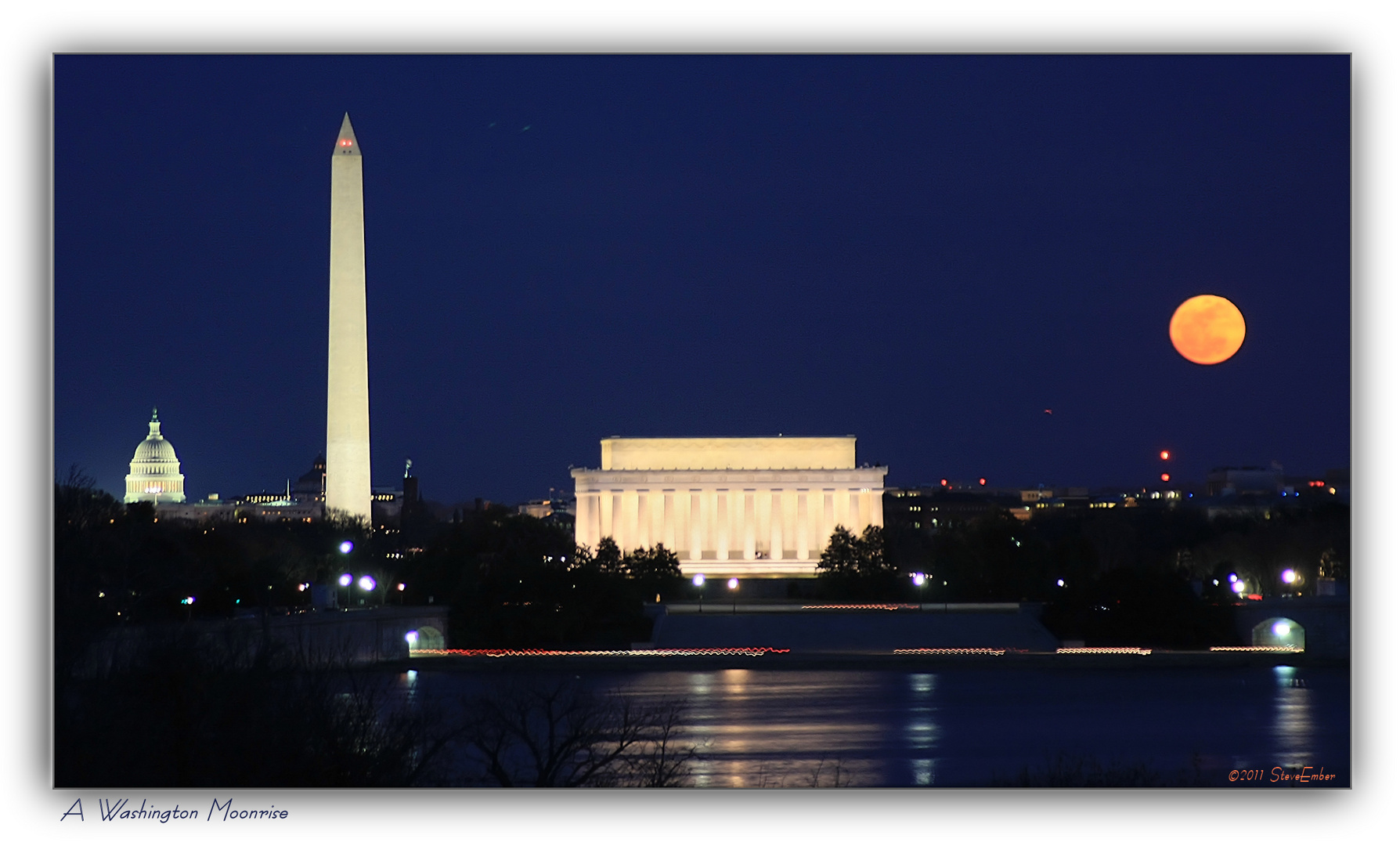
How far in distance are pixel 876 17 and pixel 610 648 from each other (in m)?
34.7

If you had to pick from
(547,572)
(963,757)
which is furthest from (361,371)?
(963,757)

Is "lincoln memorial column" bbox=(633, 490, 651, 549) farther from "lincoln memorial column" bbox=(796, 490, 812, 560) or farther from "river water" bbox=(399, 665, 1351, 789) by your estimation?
"river water" bbox=(399, 665, 1351, 789)

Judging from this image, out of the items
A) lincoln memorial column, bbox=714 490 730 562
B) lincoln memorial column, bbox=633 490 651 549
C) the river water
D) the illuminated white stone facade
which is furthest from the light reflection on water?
lincoln memorial column, bbox=633 490 651 549

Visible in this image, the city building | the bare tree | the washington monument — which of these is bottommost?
the city building

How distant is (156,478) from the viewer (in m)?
92.3

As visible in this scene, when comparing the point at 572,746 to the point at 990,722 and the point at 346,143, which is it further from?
the point at 346,143

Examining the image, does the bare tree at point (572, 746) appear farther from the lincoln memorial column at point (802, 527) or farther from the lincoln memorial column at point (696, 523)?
the lincoln memorial column at point (802, 527)

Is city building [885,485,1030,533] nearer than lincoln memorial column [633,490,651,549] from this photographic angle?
No

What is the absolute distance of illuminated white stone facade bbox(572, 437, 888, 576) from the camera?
102062 millimetres

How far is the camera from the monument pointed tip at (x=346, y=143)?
6581 centimetres

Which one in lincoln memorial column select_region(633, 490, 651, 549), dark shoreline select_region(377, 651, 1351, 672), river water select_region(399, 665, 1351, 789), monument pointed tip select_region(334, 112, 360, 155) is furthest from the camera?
lincoln memorial column select_region(633, 490, 651, 549)

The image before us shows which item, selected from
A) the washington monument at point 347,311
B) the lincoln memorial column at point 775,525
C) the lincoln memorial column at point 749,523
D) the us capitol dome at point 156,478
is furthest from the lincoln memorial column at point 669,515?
the washington monument at point 347,311

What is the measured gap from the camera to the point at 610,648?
50.5 metres

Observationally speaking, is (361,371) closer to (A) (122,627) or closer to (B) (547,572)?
(B) (547,572)
